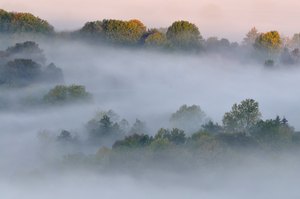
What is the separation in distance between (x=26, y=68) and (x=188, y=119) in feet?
103

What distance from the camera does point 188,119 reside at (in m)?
120

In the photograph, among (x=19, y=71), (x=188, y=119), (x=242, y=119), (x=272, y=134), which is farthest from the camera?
(x=19, y=71)

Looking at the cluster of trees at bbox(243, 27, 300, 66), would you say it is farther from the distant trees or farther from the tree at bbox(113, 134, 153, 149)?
the tree at bbox(113, 134, 153, 149)

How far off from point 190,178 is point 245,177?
4077 mm

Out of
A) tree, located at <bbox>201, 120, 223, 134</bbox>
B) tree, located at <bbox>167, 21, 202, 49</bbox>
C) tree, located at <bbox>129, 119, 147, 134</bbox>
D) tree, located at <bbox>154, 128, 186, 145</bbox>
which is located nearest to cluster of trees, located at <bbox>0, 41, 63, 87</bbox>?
tree, located at <bbox>167, 21, 202, 49</bbox>

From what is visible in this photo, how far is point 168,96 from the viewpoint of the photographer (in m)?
146

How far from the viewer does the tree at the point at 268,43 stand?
163 meters

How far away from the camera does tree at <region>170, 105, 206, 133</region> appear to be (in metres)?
117

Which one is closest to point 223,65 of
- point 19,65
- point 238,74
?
point 238,74

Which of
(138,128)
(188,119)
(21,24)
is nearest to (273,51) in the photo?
(21,24)

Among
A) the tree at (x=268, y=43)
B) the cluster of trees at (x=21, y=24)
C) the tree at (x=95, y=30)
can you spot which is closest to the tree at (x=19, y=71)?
the cluster of trees at (x=21, y=24)

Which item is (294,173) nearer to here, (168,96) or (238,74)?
(168,96)

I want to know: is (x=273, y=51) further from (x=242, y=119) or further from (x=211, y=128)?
(x=242, y=119)

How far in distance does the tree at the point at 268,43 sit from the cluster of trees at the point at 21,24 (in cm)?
2643
